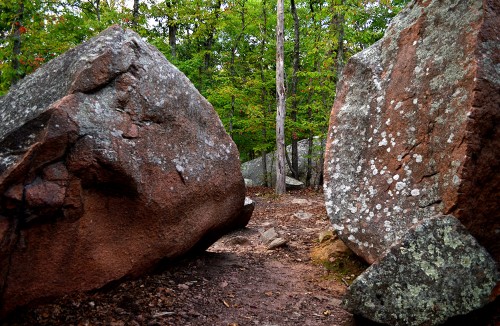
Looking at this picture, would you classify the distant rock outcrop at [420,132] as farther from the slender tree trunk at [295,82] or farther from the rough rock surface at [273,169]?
the rough rock surface at [273,169]

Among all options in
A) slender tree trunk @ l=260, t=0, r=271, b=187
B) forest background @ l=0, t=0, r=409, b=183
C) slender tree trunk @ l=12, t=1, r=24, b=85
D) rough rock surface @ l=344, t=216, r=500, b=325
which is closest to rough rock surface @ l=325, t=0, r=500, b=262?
rough rock surface @ l=344, t=216, r=500, b=325

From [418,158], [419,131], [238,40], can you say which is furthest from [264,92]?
[418,158]

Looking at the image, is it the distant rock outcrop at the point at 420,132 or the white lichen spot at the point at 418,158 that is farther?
the white lichen spot at the point at 418,158

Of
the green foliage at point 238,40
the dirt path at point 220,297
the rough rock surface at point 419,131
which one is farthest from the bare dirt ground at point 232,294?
the green foliage at point 238,40

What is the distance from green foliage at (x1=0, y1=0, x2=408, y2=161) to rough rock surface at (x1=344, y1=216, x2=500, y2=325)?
10.9 metres

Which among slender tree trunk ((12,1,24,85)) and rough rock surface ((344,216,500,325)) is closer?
rough rock surface ((344,216,500,325))

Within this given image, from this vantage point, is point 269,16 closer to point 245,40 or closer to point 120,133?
point 245,40

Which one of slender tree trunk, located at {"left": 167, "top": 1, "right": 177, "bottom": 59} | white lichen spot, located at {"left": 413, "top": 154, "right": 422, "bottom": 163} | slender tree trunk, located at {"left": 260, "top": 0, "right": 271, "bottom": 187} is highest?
slender tree trunk, located at {"left": 167, "top": 1, "right": 177, "bottom": 59}

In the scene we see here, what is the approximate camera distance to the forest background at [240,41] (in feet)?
38.5

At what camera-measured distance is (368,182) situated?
4.71 metres

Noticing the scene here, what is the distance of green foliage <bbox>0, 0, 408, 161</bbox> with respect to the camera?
38.8 feet

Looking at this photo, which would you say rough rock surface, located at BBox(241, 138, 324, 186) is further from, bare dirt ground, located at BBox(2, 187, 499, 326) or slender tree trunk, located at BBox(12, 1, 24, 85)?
bare dirt ground, located at BBox(2, 187, 499, 326)

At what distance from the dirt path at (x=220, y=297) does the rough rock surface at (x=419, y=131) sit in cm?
90

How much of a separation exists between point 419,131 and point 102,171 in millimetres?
3627
